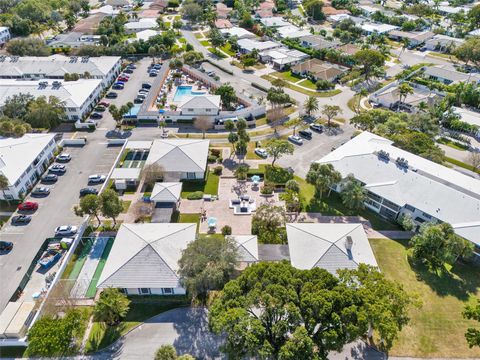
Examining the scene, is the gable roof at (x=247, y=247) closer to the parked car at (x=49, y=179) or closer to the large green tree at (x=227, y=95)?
the parked car at (x=49, y=179)

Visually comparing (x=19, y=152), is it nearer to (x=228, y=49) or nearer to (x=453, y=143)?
(x=228, y=49)

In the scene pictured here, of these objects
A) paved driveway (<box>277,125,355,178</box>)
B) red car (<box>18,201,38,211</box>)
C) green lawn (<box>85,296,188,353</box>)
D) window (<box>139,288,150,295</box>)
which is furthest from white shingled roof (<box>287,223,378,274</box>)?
red car (<box>18,201,38,211</box>)

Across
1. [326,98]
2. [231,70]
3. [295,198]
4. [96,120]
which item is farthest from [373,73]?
[96,120]

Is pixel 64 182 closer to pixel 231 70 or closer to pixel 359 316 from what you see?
pixel 359 316

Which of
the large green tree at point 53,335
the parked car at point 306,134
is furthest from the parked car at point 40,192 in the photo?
the parked car at point 306,134

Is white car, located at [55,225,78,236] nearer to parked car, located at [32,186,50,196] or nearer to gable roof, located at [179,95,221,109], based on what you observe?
parked car, located at [32,186,50,196]

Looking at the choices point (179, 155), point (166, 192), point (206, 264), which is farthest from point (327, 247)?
point (179, 155)
